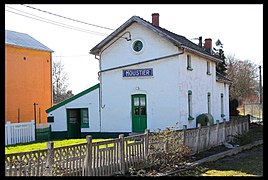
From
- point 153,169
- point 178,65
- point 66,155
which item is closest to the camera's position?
point 66,155

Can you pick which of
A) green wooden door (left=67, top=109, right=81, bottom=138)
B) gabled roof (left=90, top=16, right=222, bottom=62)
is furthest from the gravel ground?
green wooden door (left=67, top=109, right=81, bottom=138)

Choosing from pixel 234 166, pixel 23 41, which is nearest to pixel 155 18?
pixel 23 41

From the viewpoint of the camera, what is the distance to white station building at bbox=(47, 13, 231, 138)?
23516 millimetres

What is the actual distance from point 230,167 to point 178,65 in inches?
366

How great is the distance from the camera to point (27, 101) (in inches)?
1283

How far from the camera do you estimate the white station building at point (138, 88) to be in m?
23.5

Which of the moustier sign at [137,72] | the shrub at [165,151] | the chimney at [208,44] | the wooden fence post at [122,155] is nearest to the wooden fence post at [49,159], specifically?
the wooden fence post at [122,155]

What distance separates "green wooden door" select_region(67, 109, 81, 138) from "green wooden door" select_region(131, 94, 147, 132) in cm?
469

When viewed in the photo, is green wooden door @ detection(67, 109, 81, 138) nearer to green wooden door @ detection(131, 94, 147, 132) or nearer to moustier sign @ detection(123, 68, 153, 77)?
green wooden door @ detection(131, 94, 147, 132)

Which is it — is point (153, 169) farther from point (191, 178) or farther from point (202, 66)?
point (202, 66)

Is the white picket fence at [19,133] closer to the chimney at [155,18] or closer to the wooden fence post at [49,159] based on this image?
the chimney at [155,18]

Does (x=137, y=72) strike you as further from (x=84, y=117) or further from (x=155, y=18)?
(x=155, y=18)

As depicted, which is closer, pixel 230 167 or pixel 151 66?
pixel 230 167
